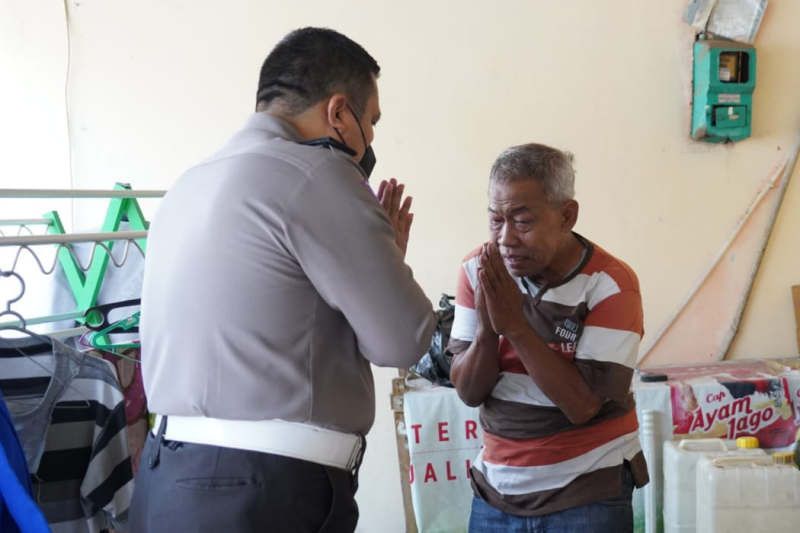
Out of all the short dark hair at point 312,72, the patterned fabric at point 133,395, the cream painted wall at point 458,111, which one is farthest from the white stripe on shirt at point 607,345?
the cream painted wall at point 458,111

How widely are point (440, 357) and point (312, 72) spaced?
133 centimetres

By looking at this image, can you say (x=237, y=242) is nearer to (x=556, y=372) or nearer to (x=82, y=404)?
(x=556, y=372)

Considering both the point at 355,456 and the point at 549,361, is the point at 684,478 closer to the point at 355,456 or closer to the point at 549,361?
the point at 549,361

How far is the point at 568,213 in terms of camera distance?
149 centimetres

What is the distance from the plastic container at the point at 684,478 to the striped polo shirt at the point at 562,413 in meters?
0.82

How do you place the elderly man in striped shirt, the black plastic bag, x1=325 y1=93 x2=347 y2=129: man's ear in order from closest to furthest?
x1=325 y1=93 x2=347 y2=129: man's ear → the elderly man in striped shirt → the black plastic bag

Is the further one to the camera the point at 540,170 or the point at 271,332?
the point at 540,170

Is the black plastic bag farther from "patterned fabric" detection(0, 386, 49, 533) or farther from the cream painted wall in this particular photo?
"patterned fabric" detection(0, 386, 49, 533)

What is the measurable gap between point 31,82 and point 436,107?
1.52 metres

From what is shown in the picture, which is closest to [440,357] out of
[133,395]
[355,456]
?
[133,395]

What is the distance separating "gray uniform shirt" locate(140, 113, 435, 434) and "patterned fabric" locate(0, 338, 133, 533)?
0.60 m

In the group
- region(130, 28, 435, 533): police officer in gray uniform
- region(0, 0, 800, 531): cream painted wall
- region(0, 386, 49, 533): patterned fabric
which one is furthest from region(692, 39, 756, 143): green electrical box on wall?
region(0, 386, 49, 533): patterned fabric

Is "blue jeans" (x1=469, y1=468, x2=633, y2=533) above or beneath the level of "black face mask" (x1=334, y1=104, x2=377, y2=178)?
beneath

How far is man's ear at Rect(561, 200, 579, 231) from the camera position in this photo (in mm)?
1480
